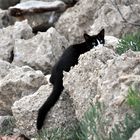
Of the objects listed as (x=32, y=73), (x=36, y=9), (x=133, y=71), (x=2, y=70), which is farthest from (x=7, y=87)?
(x=36, y=9)

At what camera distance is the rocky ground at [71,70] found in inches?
200

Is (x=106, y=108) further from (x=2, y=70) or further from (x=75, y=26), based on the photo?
(x=75, y=26)

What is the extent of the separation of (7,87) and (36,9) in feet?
21.2

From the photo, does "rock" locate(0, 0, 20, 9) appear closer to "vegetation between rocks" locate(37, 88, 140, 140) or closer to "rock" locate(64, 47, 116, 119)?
"rock" locate(64, 47, 116, 119)

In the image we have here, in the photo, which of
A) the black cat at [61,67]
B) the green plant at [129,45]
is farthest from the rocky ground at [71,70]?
the green plant at [129,45]

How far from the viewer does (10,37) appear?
12.8 metres

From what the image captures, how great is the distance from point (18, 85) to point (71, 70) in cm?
211

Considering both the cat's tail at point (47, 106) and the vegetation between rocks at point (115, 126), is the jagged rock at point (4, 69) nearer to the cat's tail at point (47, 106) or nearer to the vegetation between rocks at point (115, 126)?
the cat's tail at point (47, 106)

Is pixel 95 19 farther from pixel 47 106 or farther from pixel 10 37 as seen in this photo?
pixel 47 106

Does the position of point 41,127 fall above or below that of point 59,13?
above

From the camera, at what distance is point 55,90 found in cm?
708

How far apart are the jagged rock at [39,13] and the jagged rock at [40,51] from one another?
2.74m

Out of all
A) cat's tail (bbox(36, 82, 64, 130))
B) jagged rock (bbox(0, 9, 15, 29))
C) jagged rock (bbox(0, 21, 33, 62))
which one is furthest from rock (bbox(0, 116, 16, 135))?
jagged rock (bbox(0, 9, 15, 29))

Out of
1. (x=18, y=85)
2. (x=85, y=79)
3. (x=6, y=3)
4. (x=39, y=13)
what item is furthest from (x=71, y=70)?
(x=6, y=3)
